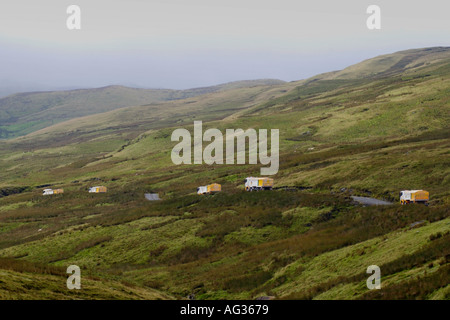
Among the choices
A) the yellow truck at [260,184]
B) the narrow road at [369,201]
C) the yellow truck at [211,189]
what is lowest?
the yellow truck at [211,189]

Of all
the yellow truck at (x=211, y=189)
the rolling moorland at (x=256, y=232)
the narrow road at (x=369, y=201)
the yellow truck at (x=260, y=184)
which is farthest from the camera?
the yellow truck at (x=211, y=189)

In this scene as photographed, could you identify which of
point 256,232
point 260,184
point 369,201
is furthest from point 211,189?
point 369,201

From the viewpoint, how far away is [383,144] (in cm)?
10956

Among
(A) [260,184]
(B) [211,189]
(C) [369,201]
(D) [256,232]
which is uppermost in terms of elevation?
(C) [369,201]

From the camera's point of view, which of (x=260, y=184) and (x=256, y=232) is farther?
(x=260, y=184)

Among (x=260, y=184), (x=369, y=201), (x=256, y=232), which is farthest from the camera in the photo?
(x=260, y=184)

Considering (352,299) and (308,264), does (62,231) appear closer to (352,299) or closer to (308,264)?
(308,264)

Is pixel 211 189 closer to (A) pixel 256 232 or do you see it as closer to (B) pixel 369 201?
(A) pixel 256 232

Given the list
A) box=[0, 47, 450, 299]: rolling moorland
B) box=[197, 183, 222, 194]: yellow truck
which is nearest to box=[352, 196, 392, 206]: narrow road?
box=[0, 47, 450, 299]: rolling moorland

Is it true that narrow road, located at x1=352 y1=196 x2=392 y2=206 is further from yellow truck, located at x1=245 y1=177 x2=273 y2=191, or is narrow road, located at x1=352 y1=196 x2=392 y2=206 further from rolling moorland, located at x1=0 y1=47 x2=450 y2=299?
yellow truck, located at x1=245 y1=177 x2=273 y2=191

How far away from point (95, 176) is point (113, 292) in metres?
136

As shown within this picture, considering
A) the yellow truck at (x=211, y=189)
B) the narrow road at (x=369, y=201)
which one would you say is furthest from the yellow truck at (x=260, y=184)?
the narrow road at (x=369, y=201)

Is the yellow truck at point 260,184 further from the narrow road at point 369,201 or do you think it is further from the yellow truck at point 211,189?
the narrow road at point 369,201
